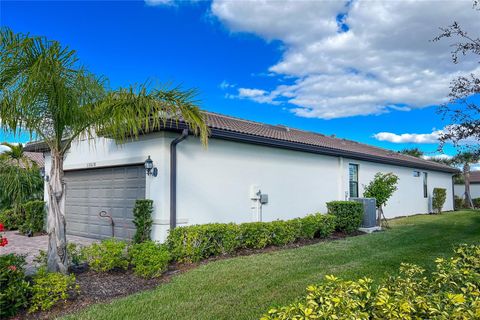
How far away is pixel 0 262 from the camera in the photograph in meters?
4.63

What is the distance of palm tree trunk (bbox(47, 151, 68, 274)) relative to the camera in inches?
223

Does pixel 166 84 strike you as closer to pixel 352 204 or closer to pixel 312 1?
pixel 312 1

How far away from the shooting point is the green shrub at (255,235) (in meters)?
8.36

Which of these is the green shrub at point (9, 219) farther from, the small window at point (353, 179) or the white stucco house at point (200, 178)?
the small window at point (353, 179)

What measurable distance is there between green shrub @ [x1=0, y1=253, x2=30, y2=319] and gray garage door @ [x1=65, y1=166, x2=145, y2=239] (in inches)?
168

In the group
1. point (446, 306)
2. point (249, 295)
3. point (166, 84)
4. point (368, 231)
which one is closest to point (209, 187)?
point (166, 84)

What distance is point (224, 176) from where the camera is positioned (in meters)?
9.45

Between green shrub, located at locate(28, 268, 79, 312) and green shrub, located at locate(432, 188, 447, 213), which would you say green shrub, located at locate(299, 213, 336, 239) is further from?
green shrub, located at locate(432, 188, 447, 213)

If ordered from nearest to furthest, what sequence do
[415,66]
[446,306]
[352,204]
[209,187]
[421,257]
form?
[446,306] < [421,257] < [209,187] < [415,66] < [352,204]

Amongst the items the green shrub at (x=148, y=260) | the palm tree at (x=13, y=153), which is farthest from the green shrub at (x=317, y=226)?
the palm tree at (x=13, y=153)

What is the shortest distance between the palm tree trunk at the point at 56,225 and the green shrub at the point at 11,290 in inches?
38.3

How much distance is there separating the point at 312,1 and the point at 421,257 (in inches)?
263

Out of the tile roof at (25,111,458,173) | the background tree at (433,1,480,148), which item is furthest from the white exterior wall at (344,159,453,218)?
the background tree at (433,1,480,148)

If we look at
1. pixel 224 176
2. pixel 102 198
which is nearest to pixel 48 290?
pixel 224 176
